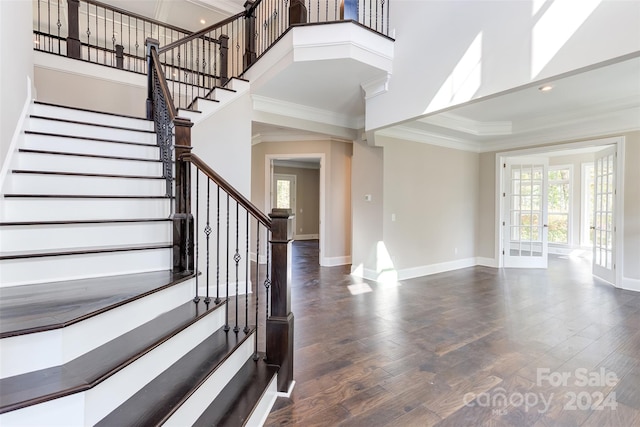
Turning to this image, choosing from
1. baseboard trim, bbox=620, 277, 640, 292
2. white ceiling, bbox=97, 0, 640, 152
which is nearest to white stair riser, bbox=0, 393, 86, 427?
white ceiling, bbox=97, 0, 640, 152

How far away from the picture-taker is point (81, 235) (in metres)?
2.12

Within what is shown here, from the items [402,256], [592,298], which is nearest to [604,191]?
[592,298]

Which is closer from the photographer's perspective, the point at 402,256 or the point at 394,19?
the point at 394,19

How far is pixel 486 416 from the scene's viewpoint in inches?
73.8

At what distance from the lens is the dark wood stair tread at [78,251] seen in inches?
68.4

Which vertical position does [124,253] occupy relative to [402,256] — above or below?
above

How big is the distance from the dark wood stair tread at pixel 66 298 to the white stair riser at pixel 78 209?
613 mm

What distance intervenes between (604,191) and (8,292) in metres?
7.50

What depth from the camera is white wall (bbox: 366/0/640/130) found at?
81.5 inches

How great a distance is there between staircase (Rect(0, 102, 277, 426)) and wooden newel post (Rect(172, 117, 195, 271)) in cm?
8

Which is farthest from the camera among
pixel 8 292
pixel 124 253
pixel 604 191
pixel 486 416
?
pixel 604 191

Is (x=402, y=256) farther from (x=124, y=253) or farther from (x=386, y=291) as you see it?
(x=124, y=253)

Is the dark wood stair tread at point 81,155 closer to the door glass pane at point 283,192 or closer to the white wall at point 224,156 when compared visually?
the white wall at point 224,156

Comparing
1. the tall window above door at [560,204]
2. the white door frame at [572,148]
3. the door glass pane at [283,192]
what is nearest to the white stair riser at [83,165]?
the white door frame at [572,148]
